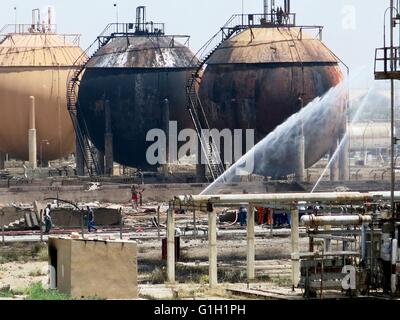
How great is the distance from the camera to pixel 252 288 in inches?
1267

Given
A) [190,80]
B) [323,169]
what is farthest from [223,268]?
[323,169]

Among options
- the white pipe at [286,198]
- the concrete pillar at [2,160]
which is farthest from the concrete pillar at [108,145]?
the white pipe at [286,198]

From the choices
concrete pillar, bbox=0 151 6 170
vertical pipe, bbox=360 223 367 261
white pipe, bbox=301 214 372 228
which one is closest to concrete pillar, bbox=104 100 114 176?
concrete pillar, bbox=0 151 6 170

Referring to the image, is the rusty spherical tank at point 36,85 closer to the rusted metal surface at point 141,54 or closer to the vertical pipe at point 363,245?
the rusted metal surface at point 141,54

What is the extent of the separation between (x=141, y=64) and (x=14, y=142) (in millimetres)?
9413

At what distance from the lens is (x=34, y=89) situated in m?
72.6

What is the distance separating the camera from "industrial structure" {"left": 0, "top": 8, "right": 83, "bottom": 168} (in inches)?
2854

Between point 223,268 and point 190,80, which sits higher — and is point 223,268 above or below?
below

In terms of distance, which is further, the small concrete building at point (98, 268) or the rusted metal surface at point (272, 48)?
the rusted metal surface at point (272, 48)

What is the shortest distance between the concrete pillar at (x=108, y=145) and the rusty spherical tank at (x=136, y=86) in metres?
0.27

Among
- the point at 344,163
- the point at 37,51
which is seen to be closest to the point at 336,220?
the point at 344,163

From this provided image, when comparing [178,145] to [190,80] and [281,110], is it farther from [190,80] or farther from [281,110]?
[281,110]

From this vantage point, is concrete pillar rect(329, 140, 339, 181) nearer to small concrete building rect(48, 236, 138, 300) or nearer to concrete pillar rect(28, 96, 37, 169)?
concrete pillar rect(28, 96, 37, 169)

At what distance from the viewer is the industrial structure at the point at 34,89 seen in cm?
7250
